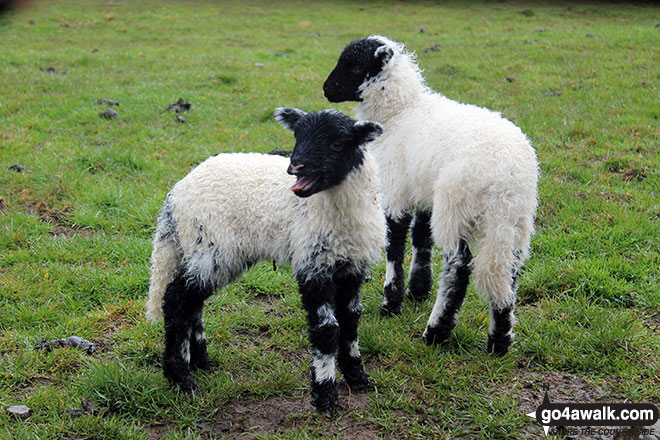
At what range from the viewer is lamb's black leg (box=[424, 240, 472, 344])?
464cm

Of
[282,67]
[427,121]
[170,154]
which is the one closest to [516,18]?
[282,67]

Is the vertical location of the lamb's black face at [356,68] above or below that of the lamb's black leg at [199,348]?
above

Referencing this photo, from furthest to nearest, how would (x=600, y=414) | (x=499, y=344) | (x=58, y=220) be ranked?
1. (x=58, y=220)
2. (x=499, y=344)
3. (x=600, y=414)

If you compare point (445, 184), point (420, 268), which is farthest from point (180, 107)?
point (445, 184)

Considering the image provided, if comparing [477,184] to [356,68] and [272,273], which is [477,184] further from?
[272,273]

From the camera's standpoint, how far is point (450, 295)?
482 cm

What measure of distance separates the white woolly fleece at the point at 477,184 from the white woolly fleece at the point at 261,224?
0.68 meters

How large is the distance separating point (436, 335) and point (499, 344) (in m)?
0.53

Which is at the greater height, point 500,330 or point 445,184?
point 445,184

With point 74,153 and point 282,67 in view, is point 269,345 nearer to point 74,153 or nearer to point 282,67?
point 74,153

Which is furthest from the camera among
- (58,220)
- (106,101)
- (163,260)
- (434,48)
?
(434,48)

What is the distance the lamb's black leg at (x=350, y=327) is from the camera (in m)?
4.29

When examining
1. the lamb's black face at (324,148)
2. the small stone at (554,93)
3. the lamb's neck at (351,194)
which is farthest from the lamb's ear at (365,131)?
the small stone at (554,93)

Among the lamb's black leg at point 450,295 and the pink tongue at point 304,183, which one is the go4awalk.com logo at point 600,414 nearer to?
the lamb's black leg at point 450,295
